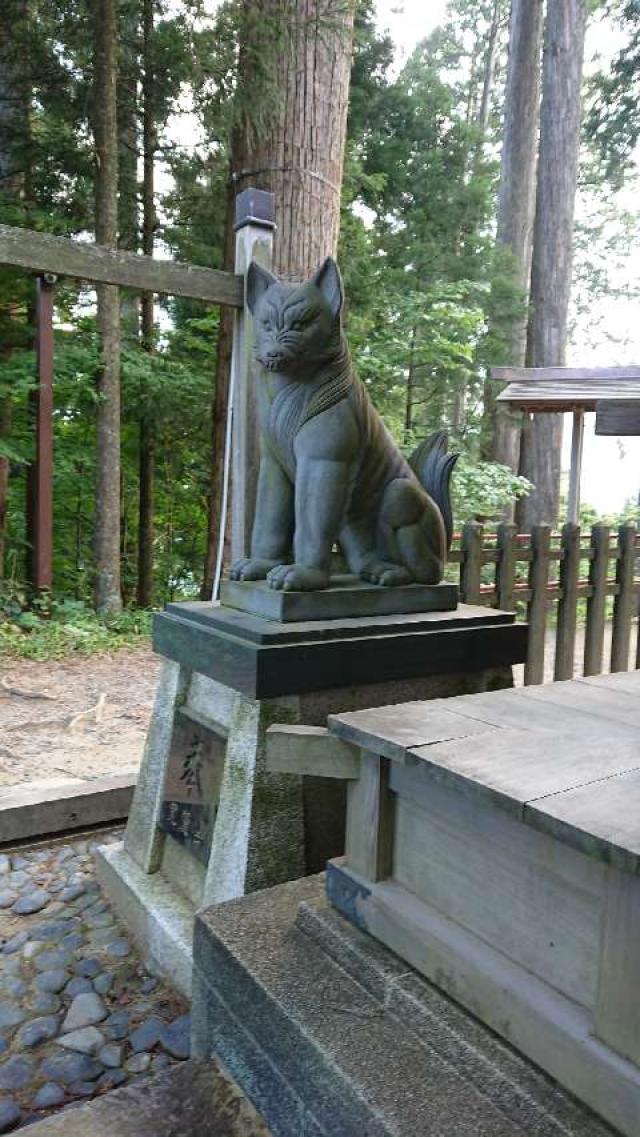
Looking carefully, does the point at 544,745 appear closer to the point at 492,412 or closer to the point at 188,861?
the point at 188,861

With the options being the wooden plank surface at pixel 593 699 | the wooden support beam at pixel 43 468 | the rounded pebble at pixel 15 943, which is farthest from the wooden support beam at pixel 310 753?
the wooden support beam at pixel 43 468

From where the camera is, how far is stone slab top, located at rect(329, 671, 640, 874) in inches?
41.2

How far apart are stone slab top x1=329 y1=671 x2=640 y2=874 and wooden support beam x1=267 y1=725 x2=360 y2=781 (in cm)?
6

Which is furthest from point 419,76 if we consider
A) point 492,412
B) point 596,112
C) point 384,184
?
point 492,412

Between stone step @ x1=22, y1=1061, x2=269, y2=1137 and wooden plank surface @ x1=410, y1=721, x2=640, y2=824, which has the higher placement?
wooden plank surface @ x1=410, y1=721, x2=640, y2=824

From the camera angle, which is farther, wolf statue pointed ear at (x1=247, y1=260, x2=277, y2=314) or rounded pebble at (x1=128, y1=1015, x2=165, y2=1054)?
wolf statue pointed ear at (x1=247, y1=260, x2=277, y2=314)

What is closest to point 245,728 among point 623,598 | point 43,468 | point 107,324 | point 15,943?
point 15,943

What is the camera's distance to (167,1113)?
4.91 feet

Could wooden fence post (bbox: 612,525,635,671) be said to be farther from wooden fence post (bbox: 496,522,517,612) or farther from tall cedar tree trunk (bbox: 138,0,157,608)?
tall cedar tree trunk (bbox: 138,0,157,608)

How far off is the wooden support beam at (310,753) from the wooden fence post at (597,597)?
10.9 feet

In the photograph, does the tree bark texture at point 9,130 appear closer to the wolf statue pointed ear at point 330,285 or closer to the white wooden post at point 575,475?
the wolf statue pointed ear at point 330,285

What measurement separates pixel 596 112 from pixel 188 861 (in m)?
12.8

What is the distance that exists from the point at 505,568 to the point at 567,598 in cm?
63

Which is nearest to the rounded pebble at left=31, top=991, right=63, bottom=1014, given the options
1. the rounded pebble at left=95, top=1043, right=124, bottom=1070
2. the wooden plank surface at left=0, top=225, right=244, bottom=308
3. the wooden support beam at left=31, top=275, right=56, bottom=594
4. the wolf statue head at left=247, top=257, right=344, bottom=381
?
the rounded pebble at left=95, top=1043, right=124, bottom=1070
